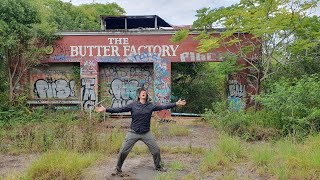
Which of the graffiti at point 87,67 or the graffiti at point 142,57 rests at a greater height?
the graffiti at point 142,57

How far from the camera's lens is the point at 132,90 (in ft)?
65.7

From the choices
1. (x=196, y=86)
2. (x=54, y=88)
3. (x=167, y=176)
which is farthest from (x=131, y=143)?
(x=196, y=86)

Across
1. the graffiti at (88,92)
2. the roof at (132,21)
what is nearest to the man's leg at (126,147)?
the graffiti at (88,92)

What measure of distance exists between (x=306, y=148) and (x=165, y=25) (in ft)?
71.4

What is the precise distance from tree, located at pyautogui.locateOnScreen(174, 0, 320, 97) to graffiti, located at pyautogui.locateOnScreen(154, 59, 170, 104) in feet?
7.59

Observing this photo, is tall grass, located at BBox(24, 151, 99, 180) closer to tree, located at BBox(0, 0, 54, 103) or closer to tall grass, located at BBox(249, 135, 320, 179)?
tall grass, located at BBox(249, 135, 320, 179)

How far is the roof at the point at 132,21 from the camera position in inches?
1058

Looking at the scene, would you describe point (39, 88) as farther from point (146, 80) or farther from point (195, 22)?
point (195, 22)

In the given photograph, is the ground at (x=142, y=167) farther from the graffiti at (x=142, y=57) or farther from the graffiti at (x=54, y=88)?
the graffiti at (x=54, y=88)

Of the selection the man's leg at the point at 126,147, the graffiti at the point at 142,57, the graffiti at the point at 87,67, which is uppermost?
the graffiti at the point at 142,57

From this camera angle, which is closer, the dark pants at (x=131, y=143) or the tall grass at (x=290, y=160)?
the tall grass at (x=290, y=160)

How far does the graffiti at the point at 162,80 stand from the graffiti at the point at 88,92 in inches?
125

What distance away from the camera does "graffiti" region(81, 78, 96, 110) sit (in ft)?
63.9

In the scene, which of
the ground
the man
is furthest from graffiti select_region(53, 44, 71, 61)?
the man
